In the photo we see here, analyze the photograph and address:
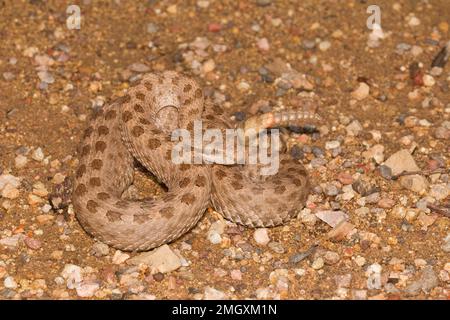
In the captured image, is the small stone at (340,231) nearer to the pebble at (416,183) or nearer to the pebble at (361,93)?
the pebble at (416,183)

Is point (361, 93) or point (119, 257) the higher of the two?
point (361, 93)

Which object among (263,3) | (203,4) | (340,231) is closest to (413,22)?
(263,3)

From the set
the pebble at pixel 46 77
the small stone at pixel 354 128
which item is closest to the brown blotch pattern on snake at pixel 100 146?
the pebble at pixel 46 77

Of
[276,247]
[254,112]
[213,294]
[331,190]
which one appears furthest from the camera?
[254,112]

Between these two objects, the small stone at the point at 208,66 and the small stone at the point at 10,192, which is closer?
the small stone at the point at 10,192

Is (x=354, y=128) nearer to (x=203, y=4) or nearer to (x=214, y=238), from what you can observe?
(x=214, y=238)

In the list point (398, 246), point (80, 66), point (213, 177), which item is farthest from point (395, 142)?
point (80, 66)
